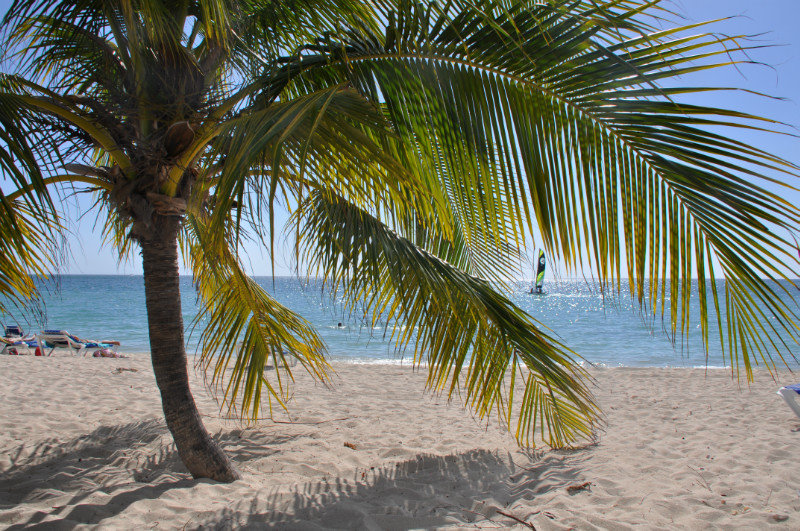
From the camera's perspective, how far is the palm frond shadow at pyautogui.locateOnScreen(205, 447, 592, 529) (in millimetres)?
2668

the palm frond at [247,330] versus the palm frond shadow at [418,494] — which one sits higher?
the palm frond at [247,330]

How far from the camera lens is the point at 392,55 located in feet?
6.97

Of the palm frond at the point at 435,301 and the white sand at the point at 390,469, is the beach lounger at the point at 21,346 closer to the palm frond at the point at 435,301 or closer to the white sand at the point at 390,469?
the white sand at the point at 390,469

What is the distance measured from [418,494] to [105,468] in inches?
92.4

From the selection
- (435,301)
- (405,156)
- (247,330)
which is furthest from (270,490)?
(405,156)

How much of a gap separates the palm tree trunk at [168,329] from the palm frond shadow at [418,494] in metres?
0.64

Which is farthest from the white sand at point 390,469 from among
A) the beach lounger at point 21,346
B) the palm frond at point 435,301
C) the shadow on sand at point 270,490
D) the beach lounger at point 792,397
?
the beach lounger at point 21,346

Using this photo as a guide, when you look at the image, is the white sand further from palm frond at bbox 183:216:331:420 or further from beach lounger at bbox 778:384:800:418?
palm frond at bbox 183:216:331:420

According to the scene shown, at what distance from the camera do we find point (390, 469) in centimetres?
367

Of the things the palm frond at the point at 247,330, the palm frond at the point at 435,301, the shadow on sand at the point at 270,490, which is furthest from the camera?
the palm frond at the point at 247,330

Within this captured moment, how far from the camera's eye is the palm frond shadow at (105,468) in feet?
8.95

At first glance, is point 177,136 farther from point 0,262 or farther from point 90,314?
point 90,314

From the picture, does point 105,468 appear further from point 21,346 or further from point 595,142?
point 21,346

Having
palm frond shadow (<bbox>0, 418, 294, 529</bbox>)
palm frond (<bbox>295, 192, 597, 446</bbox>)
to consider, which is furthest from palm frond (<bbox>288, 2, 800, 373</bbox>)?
palm frond shadow (<bbox>0, 418, 294, 529</bbox>)
